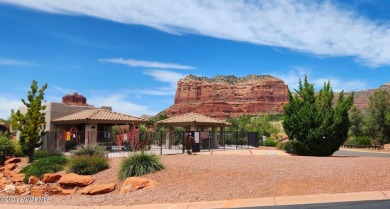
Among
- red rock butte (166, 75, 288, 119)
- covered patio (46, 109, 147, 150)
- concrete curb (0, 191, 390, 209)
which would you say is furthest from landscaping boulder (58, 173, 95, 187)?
red rock butte (166, 75, 288, 119)

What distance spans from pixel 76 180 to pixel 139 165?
9.43 feet

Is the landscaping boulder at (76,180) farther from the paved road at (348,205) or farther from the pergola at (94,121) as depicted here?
the pergola at (94,121)

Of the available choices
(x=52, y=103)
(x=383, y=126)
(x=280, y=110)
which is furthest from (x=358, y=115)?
(x=280, y=110)

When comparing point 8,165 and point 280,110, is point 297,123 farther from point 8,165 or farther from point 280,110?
point 280,110

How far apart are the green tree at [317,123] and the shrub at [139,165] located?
1274 cm

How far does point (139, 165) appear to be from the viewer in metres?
15.6

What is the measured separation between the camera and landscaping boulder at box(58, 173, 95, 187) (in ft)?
51.5

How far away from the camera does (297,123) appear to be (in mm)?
25609

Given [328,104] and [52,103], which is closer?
[328,104]

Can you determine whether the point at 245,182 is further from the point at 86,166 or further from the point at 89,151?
the point at 89,151

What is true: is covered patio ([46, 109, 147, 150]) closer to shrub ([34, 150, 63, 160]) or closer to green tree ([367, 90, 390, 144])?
shrub ([34, 150, 63, 160])

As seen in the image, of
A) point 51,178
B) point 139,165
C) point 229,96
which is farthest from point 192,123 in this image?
point 229,96

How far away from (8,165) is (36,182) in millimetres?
7808

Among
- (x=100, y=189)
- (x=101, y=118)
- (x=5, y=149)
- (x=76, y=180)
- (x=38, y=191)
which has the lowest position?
(x=38, y=191)
